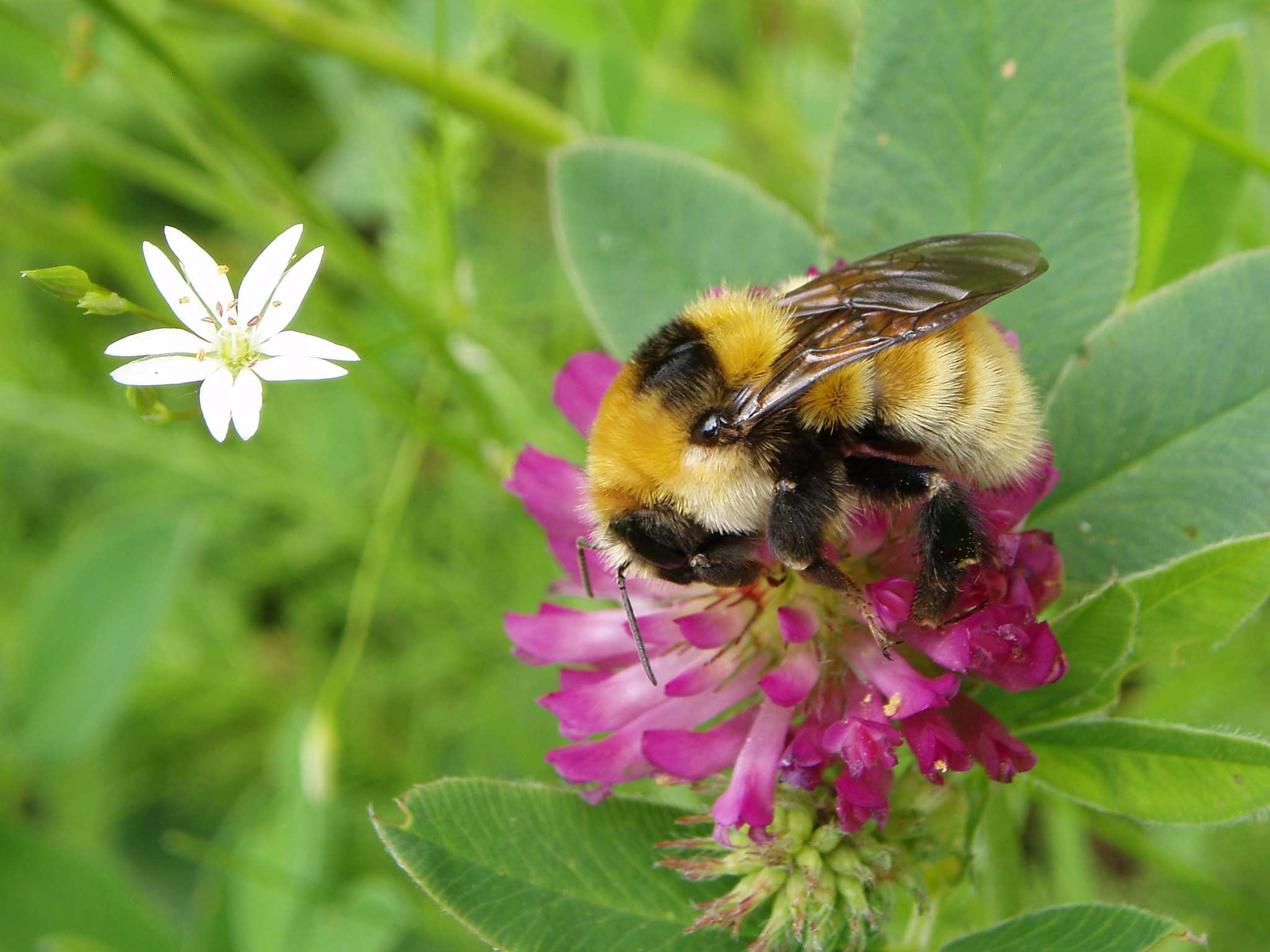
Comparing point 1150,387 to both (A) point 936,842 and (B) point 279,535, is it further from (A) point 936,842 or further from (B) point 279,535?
(B) point 279,535

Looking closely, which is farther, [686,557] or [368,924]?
[368,924]

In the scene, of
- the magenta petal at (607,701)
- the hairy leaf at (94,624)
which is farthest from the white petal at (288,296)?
the hairy leaf at (94,624)

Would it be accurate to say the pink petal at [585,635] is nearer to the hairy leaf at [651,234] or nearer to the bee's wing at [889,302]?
the bee's wing at [889,302]

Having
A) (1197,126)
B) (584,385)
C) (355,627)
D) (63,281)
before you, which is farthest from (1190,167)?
(355,627)

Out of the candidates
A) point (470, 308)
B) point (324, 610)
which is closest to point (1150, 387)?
point (470, 308)

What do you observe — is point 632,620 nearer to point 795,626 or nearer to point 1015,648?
point 795,626

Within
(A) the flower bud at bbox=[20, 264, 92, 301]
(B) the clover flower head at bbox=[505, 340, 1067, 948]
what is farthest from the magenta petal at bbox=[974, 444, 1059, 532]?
(A) the flower bud at bbox=[20, 264, 92, 301]
